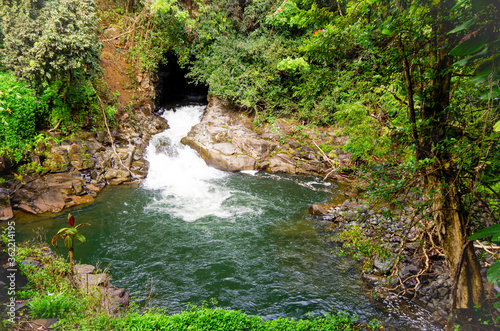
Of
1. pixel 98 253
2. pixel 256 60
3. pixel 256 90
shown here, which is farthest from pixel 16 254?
pixel 256 60

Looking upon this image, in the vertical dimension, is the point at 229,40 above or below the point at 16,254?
above

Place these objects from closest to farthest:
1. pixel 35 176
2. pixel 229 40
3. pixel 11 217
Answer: pixel 11 217 < pixel 35 176 < pixel 229 40

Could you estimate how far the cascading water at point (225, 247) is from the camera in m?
5.37

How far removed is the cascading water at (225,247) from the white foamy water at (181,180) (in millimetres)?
43

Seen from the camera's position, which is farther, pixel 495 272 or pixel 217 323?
pixel 217 323

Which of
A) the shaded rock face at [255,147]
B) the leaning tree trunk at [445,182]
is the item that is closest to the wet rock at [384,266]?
the leaning tree trunk at [445,182]

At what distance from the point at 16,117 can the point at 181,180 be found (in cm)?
579

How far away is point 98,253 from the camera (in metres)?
6.71

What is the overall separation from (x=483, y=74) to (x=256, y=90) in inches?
536

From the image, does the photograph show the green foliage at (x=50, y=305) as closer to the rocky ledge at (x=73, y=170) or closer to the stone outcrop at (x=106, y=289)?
the stone outcrop at (x=106, y=289)

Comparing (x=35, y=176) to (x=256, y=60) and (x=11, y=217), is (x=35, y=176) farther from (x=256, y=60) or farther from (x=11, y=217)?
(x=256, y=60)

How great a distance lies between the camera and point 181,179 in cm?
1156

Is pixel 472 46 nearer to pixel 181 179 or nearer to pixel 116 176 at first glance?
pixel 181 179

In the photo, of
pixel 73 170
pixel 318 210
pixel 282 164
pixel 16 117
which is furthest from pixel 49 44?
pixel 318 210
